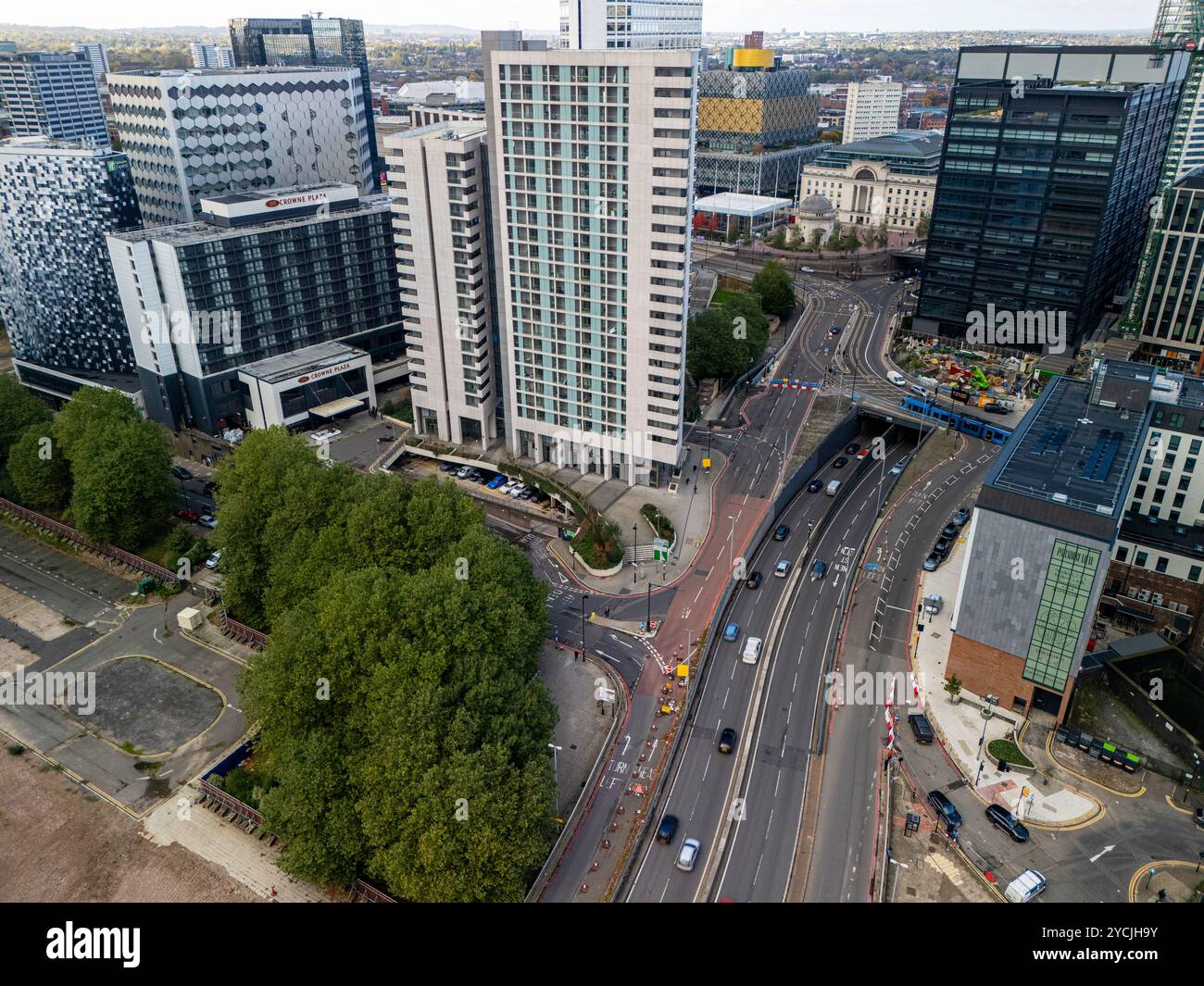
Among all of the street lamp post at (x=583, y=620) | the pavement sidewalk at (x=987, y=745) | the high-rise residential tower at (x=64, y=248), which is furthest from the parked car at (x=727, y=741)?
the high-rise residential tower at (x=64, y=248)

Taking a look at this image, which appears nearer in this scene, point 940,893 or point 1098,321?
point 940,893

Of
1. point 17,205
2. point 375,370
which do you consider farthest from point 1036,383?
point 17,205

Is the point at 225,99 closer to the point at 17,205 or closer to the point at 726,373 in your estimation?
the point at 17,205

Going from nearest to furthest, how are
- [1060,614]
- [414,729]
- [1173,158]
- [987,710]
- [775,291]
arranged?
[414,729] → [1060,614] → [987,710] → [775,291] → [1173,158]

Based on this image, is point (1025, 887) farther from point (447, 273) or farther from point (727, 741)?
point (447, 273)

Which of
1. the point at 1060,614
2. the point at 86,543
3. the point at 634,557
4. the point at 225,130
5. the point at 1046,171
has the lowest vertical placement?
the point at 86,543

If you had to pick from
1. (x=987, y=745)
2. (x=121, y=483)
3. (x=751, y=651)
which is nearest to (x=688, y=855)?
(x=751, y=651)
